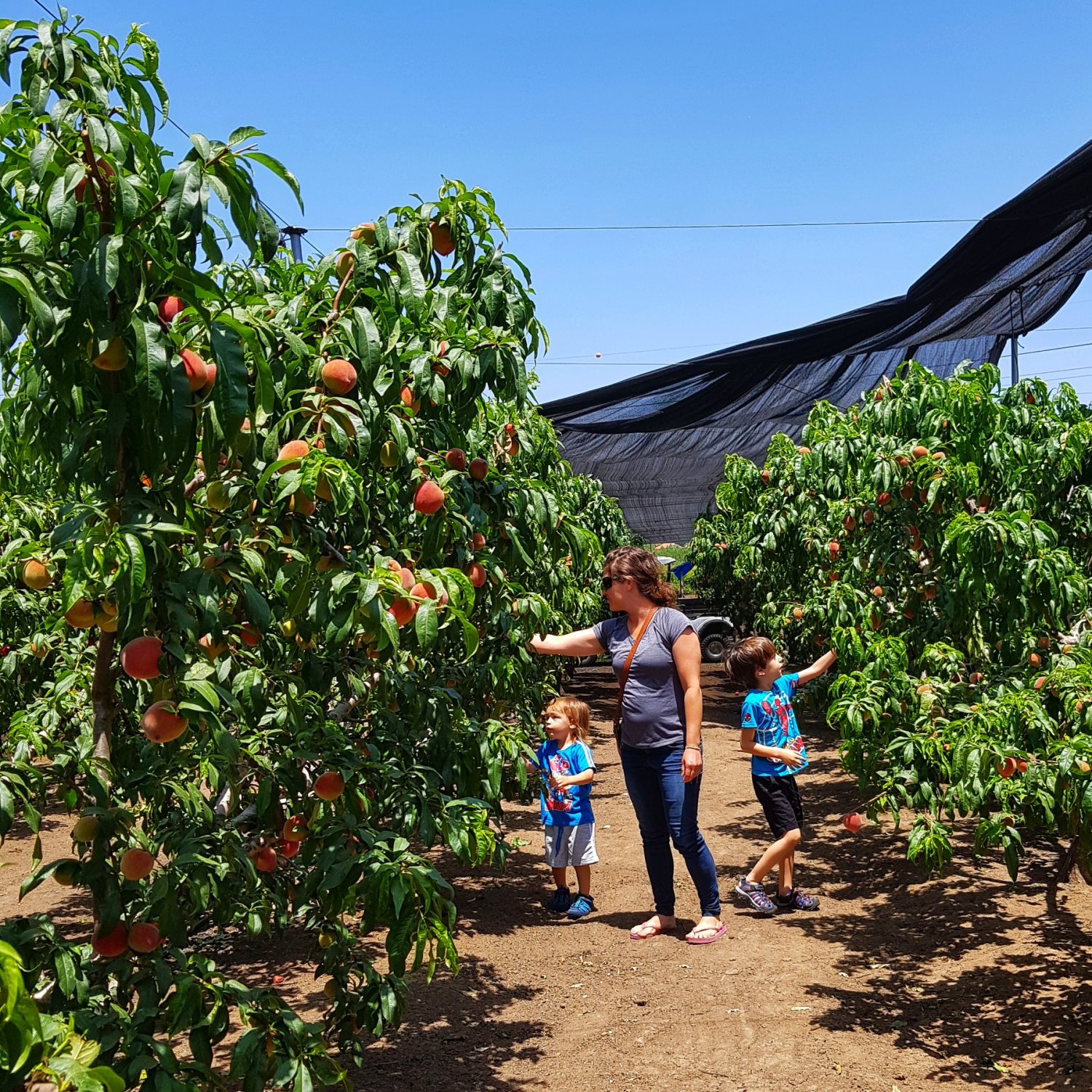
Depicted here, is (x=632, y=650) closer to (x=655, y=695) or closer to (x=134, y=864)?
(x=655, y=695)

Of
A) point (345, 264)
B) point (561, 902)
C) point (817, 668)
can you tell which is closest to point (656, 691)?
point (817, 668)

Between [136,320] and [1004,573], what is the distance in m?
2.95

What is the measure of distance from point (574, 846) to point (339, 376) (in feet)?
10.5

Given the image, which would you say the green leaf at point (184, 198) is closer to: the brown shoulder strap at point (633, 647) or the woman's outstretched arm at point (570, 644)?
the woman's outstretched arm at point (570, 644)

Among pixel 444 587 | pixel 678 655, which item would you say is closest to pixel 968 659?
pixel 678 655

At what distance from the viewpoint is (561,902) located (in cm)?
484

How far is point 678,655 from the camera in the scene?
12.8 ft

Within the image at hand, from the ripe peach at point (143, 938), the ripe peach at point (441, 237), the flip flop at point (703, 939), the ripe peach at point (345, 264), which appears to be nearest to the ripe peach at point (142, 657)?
the ripe peach at point (143, 938)

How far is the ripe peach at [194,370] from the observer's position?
5.52ft

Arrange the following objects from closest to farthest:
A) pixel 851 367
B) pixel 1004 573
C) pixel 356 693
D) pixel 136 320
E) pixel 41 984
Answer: pixel 136 320, pixel 41 984, pixel 356 693, pixel 1004 573, pixel 851 367

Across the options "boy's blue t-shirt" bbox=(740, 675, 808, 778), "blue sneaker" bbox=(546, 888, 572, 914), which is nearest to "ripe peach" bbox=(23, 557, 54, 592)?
"boy's blue t-shirt" bbox=(740, 675, 808, 778)

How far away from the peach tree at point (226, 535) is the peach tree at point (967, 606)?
163cm

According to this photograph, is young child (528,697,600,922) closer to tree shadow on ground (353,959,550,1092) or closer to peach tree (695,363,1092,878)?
tree shadow on ground (353,959,550,1092)

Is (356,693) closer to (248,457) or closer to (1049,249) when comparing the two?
(248,457)
